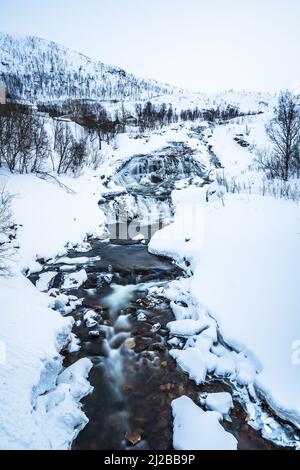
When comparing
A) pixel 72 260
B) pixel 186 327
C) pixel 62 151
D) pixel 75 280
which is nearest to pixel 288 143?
pixel 72 260

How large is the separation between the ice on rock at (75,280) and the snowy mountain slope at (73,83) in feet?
167

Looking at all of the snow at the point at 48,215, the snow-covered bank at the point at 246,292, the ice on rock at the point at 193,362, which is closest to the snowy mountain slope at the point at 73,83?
the snow at the point at 48,215

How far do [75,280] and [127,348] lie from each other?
10.8 ft

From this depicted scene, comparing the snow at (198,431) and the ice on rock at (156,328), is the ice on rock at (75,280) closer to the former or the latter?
the ice on rock at (156,328)

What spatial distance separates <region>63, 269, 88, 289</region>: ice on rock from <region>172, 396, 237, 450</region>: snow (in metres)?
4.80

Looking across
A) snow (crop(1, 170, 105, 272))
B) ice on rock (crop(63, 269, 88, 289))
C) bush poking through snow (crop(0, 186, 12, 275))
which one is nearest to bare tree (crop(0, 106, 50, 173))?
snow (crop(1, 170, 105, 272))

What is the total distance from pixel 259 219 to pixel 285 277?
11.2 feet

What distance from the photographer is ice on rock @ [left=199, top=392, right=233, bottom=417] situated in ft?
14.3

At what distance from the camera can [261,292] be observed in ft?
20.2

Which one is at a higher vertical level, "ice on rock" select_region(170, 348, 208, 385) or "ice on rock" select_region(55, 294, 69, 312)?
"ice on rock" select_region(55, 294, 69, 312)

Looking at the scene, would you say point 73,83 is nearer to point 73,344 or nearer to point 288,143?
point 288,143

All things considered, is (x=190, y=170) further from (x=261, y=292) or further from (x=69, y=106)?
(x=69, y=106)

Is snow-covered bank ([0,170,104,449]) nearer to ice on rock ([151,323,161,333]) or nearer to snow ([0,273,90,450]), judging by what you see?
snow ([0,273,90,450])

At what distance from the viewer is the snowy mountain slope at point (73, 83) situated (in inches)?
2598
